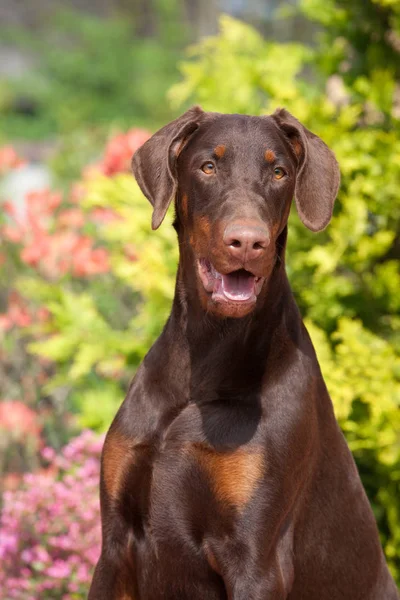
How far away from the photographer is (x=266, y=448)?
281 centimetres

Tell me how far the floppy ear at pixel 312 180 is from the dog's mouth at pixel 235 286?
0.98ft

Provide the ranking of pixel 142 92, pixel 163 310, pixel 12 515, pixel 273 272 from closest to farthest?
pixel 273 272
pixel 12 515
pixel 163 310
pixel 142 92

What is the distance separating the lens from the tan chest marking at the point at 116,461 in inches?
115

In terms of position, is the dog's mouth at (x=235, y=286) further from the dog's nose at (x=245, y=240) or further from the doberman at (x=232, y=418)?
the dog's nose at (x=245, y=240)

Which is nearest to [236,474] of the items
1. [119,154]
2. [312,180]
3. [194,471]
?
[194,471]

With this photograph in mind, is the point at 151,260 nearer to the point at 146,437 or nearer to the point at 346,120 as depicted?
the point at 346,120

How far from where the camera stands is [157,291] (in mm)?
4781

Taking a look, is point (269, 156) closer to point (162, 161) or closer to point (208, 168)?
point (208, 168)

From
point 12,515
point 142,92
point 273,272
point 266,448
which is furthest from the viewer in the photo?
point 142,92

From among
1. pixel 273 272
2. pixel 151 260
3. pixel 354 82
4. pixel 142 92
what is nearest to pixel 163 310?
pixel 151 260

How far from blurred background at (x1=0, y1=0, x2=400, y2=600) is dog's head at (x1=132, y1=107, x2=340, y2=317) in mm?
1374

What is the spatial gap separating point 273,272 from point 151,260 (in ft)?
6.01

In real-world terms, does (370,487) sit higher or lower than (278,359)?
lower

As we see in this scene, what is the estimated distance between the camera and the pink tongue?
278 centimetres
